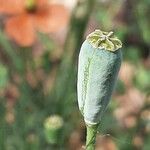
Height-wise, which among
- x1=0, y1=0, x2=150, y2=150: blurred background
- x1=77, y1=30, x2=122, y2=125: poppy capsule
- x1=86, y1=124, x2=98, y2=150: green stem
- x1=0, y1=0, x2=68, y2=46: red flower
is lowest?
x1=0, y1=0, x2=150, y2=150: blurred background

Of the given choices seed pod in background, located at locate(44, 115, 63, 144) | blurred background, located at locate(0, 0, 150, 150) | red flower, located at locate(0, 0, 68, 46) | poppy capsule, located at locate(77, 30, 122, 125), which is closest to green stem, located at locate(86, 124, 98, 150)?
poppy capsule, located at locate(77, 30, 122, 125)

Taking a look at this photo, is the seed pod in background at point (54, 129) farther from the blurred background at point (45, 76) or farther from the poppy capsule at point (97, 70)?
the poppy capsule at point (97, 70)

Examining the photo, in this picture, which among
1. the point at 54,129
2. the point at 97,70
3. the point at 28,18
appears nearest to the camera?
the point at 97,70

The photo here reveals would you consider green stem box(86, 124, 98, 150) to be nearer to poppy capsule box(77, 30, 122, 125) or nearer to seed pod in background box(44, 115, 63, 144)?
poppy capsule box(77, 30, 122, 125)

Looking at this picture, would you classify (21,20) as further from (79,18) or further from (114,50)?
(114,50)

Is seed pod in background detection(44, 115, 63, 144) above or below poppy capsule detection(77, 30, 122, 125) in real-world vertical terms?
below

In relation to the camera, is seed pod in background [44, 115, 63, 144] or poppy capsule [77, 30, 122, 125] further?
seed pod in background [44, 115, 63, 144]

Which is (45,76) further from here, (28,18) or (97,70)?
(97,70)

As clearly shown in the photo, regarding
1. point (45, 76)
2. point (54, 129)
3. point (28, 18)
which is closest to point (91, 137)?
point (54, 129)
